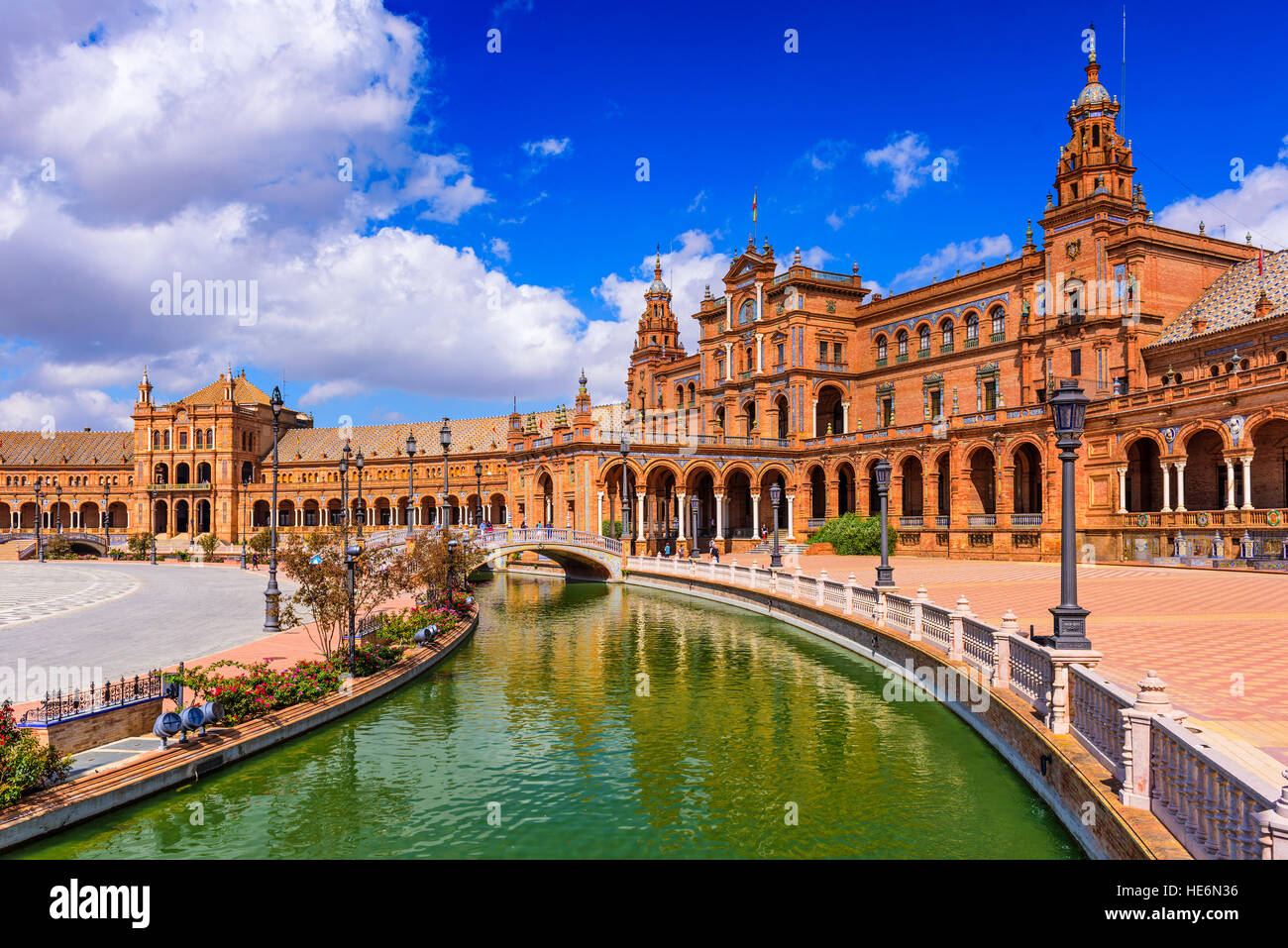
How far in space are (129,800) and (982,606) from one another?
1973 centimetres

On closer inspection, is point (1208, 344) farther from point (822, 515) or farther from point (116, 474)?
point (116, 474)

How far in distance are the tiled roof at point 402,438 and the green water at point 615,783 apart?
66981 millimetres

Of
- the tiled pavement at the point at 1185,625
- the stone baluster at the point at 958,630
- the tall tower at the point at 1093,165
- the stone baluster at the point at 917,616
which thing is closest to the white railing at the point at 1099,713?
the tiled pavement at the point at 1185,625

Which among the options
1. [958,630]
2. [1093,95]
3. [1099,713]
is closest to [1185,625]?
[958,630]

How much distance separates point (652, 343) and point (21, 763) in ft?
234

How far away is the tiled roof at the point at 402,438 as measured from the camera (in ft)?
295

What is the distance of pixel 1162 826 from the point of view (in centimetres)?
716

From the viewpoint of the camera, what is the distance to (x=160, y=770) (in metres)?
11.3

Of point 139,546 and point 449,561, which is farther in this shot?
point 139,546

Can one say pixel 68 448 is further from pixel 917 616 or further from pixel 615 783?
pixel 615 783

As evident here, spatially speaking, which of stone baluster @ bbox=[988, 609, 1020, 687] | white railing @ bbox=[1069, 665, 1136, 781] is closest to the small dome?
stone baluster @ bbox=[988, 609, 1020, 687]

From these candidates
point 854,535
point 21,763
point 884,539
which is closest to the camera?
point 21,763

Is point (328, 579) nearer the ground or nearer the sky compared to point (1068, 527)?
nearer the ground

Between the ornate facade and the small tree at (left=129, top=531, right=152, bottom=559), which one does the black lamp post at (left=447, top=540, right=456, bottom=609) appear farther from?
the small tree at (left=129, top=531, right=152, bottom=559)
